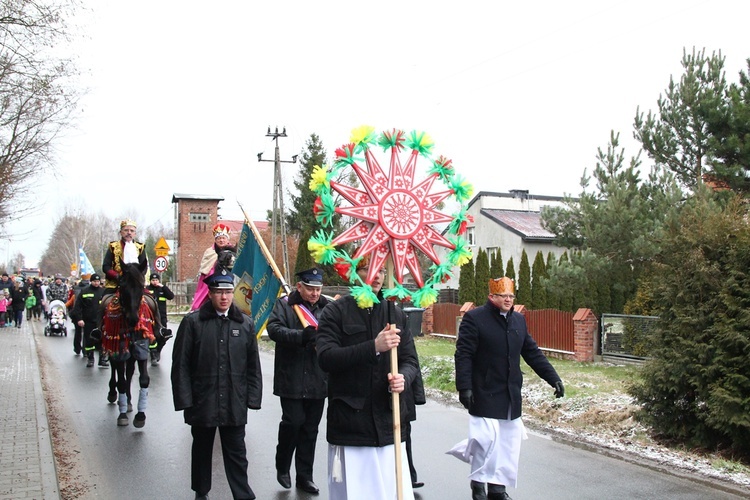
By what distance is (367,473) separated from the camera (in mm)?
4711

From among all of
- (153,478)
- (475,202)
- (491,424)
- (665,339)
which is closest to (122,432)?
(153,478)

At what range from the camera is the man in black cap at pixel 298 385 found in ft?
21.9

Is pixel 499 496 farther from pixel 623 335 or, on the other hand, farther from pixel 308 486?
pixel 623 335

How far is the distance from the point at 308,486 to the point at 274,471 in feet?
3.01

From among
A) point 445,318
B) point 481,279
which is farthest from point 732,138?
point 481,279

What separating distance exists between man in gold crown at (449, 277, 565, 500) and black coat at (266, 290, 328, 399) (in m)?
1.31

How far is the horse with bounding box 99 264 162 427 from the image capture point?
9.12m

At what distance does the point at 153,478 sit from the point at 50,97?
7.77m

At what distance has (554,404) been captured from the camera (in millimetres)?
10891

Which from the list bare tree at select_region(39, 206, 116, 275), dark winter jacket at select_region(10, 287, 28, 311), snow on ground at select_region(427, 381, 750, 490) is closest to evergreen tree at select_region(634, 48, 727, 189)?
snow on ground at select_region(427, 381, 750, 490)

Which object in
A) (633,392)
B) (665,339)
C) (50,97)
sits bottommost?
(633,392)

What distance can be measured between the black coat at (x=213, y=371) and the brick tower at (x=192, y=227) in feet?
197

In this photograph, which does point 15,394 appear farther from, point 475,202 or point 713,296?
point 475,202

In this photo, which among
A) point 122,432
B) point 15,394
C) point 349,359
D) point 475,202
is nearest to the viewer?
point 349,359
